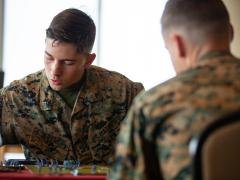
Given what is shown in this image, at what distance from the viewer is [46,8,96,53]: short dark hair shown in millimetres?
2031

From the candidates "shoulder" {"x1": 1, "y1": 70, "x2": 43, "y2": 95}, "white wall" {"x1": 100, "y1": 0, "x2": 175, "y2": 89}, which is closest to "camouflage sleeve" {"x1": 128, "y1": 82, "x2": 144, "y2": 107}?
"shoulder" {"x1": 1, "y1": 70, "x2": 43, "y2": 95}

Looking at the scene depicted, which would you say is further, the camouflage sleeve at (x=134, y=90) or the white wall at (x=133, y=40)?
the white wall at (x=133, y=40)

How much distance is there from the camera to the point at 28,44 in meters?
3.77

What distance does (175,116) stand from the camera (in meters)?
1.08

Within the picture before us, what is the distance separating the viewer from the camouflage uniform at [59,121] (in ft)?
6.97

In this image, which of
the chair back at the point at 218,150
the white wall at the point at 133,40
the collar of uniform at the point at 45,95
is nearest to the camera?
the chair back at the point at 218,150

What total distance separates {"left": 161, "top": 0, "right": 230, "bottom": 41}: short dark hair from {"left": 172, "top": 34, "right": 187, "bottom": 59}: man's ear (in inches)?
1.0

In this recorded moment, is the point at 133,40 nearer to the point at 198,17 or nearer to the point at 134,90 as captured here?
the point at 134,90

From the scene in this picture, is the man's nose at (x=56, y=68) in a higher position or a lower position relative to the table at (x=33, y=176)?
higher

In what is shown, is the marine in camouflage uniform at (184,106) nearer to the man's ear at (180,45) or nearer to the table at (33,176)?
the man's ear at (180,45)

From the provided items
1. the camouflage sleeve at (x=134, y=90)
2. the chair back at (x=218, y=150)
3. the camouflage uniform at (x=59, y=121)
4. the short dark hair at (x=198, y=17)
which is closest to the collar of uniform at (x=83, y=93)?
the camouflage uniform at (x=59, y=121)

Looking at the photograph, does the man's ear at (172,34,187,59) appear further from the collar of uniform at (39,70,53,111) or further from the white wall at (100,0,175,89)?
the white wall at (100,0,175,89)

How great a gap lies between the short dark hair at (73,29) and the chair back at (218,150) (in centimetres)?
115

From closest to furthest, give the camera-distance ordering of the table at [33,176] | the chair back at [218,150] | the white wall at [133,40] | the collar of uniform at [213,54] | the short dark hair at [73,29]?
the chair back at [218,150] → the collar of uniform at [213,54] → the table at [33,176] → the short dark hair at [73,29] → the white wall at [133,40]
